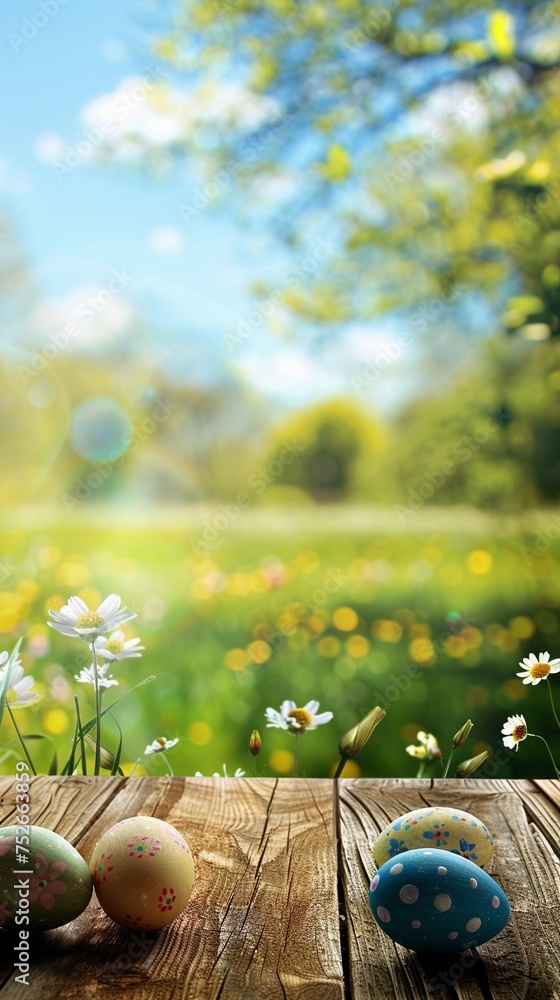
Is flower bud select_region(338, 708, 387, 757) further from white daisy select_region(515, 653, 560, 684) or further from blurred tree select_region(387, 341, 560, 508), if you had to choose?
blurred tree select_region(387, 341, 560, 508)

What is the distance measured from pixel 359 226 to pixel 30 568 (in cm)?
160

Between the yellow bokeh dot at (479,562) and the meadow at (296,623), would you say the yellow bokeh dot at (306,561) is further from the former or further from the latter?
the yellow bokeh dot at (479,562)

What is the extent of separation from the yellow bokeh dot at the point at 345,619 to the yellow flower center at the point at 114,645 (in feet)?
4.68

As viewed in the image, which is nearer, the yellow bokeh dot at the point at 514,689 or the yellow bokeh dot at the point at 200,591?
the yellow bokeh dot at the point at 514,689

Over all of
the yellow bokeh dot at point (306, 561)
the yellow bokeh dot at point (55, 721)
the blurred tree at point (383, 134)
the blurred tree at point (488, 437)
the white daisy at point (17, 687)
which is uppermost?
the blurred tree at point (383, 134)

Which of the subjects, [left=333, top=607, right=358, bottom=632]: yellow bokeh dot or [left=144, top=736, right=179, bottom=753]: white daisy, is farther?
[left=333, top=607, right=358, bottom=632]: yellow bokeh dot

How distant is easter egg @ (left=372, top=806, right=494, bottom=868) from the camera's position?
2.77 ft

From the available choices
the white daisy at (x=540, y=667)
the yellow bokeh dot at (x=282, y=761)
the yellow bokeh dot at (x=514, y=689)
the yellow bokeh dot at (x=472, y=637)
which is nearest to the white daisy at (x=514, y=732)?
the white daisy at (x=540, y=667)

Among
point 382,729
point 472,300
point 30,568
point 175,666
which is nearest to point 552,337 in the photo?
point 472,300

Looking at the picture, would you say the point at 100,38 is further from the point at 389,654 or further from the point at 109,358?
the point at 389,654

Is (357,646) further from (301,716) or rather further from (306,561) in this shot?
(301,716)

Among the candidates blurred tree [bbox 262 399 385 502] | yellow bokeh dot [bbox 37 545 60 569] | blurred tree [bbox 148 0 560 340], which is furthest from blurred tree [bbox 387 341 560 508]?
yellow bokeh dot [bbox 37 545 60 569]

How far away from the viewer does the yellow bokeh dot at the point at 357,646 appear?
99.1 inches

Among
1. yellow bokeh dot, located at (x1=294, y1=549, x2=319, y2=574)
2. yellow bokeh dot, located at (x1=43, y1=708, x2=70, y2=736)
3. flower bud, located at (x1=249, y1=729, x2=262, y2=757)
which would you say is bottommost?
yellow bokeh dot, located at (x1=43, y1=708, x2=70, y2=736)
